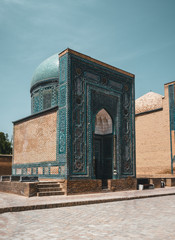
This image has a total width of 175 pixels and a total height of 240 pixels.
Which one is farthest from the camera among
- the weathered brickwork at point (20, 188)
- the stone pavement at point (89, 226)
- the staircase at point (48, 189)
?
the staircase at point (48, 189)

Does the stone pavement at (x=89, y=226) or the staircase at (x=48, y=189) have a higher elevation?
the stone pavement at (x=89, y=226)

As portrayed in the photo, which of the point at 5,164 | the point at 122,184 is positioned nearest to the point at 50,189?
the point at 122,184

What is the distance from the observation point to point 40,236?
3881mm

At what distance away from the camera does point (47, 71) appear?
16.7m

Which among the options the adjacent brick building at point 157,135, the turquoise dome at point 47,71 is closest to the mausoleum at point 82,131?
the turquoise dome at point 47,71

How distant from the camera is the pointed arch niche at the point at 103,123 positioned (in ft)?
45.9

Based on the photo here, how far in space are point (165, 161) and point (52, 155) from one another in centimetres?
877

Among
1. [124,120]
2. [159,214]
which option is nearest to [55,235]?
[159,214]

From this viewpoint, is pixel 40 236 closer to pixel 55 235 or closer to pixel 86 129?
pixel 55 235

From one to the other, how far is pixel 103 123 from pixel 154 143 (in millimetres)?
5653

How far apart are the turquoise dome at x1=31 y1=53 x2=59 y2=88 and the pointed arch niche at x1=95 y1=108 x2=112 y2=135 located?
3955 mm

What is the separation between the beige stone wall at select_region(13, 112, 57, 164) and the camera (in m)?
12.1

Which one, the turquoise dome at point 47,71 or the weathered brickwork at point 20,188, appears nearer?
the weathered brickwork at point 20,188

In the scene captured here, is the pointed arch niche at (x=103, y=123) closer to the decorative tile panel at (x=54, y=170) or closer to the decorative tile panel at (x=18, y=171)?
the decorative tile panel at (x=54, y=170)
